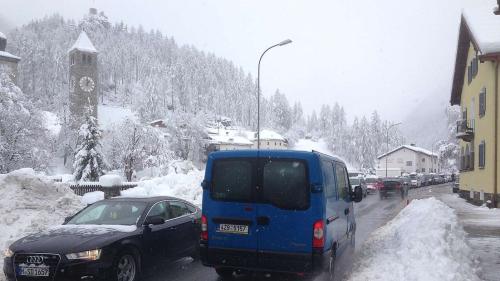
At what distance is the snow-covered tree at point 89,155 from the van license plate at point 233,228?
111 ft

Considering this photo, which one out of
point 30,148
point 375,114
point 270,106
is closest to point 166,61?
point 270,106

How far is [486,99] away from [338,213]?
63.4 ft

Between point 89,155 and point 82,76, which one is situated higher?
point 82,76

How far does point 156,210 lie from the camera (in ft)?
29.0

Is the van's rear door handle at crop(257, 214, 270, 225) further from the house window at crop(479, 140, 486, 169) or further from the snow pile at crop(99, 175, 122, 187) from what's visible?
the snow pile at crop(99, 175, 122, 187)

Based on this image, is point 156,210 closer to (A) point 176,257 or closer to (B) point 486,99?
(A) point 176,257

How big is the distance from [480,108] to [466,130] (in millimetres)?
3218

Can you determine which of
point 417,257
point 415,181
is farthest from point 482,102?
point 415,181

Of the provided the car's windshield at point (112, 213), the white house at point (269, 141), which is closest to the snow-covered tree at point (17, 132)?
the car's windshield at point (112, 213)

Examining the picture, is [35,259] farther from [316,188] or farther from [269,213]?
[316,188]

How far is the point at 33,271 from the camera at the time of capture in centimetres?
682

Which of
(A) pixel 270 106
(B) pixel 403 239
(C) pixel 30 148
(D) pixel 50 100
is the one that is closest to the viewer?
(B) pixel 403 239

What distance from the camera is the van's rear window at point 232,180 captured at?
754 centimetres

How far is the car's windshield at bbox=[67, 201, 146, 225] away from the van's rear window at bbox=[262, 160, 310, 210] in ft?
8.61
